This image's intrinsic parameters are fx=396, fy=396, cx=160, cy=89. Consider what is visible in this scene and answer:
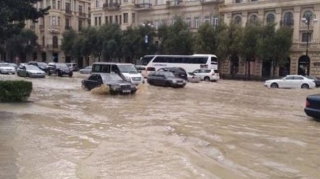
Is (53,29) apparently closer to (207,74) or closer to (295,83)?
(207,74)

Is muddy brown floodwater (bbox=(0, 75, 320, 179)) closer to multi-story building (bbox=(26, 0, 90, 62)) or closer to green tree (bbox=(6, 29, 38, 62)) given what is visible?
green tree (bbox=(6, 29, 38, 62))

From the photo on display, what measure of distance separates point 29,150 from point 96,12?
71290mm

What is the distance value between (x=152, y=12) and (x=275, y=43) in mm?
26798

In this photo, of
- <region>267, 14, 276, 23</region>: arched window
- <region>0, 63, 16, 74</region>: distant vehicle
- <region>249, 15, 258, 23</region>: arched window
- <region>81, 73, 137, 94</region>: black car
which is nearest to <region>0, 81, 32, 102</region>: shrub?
<region>81, 73, 137, 94</region>: black car

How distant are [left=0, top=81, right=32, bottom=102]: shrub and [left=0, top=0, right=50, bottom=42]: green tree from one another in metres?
3.43

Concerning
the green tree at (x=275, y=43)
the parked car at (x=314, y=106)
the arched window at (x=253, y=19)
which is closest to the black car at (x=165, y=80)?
the parked car at (x=314, y=106)

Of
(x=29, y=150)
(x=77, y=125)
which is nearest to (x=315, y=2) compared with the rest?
(x=77, y=125)

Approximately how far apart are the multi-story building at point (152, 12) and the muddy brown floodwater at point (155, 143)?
45.2 metres

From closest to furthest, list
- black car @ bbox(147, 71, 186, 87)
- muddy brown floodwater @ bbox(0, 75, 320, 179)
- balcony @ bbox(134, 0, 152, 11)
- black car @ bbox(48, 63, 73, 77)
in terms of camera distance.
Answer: muddy brown floodwater @ bbox(0, 75, 320, 179)
black car @ bbox(147, 71, 186, 87)
black car @ bbox(48, 63, 73, 77)
balcony @ bbox(134, 0, 152, 11)

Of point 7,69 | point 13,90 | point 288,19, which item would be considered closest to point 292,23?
point 288,19

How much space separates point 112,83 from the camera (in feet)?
80.8

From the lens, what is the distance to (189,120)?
1500 cm

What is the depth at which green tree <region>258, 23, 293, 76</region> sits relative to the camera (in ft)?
158

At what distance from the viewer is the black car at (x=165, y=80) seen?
3177 centimetres
